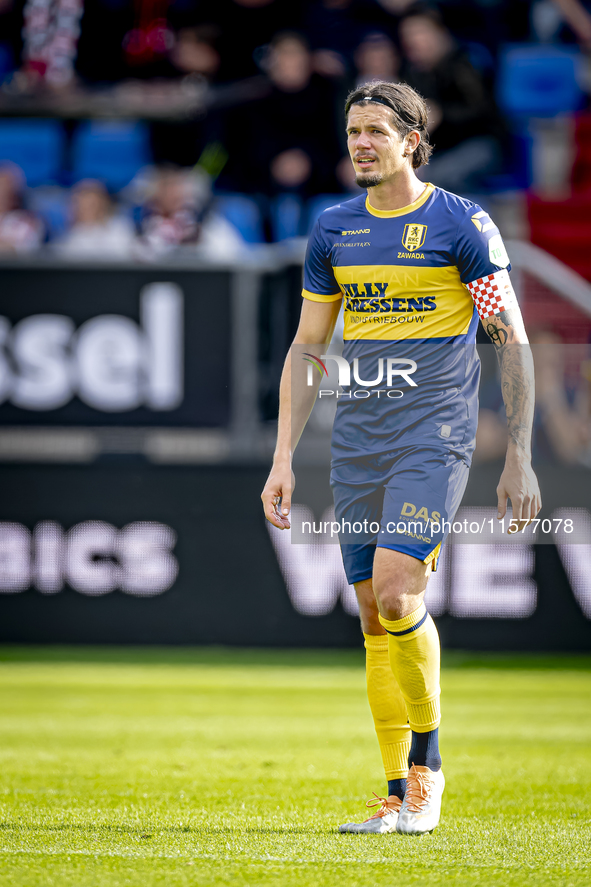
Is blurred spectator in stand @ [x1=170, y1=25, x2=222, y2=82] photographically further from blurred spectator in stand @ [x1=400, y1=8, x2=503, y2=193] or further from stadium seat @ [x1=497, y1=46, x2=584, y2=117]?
stadium seat @ [x1=497, y1=46, x2=584, y2=117]

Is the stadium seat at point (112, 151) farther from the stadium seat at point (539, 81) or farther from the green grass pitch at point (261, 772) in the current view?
the green grass pitch at point (261, 772)

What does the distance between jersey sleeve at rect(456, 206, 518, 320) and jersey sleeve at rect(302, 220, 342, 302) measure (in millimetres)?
490

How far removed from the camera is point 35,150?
510 inches

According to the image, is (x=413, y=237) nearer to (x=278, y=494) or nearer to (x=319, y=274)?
(x=319, y=274)

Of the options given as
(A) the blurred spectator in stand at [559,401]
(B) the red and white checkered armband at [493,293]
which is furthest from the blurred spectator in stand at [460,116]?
(B) the red and white checkered armband at [493,293]

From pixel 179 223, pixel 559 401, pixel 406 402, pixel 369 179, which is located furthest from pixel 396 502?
pixel 179 223

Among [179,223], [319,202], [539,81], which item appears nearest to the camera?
[179,223]

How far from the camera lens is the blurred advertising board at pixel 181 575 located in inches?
349

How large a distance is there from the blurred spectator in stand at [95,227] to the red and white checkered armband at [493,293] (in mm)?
6100

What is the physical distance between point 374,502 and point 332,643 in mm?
4928

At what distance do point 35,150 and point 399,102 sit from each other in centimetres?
958

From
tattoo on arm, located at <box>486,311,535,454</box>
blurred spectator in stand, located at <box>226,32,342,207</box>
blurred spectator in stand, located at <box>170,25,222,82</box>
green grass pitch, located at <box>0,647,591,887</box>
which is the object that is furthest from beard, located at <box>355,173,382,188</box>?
blurred spectator in stand, located at <box>170,25,222,82</box>

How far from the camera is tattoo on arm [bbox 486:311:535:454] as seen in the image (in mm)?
4055

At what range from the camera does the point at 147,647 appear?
9.01 m
